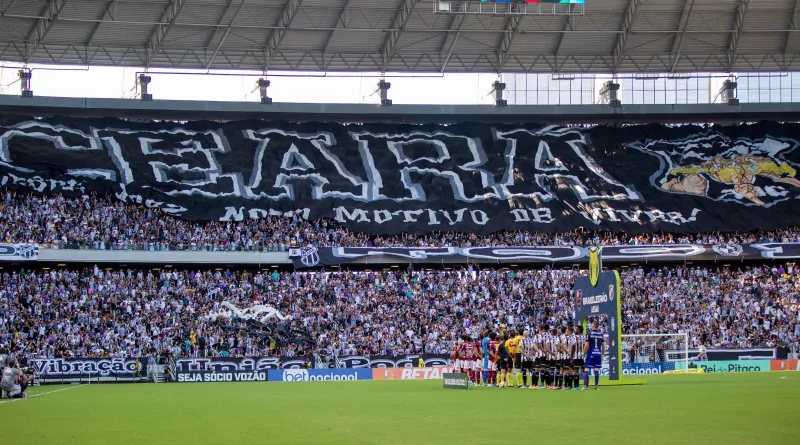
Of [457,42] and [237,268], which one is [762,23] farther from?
[237,268]

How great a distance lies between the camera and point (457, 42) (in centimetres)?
5841

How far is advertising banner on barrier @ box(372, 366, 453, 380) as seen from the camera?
140ft

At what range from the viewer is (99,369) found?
138ft

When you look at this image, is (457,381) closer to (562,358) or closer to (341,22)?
(562,358)

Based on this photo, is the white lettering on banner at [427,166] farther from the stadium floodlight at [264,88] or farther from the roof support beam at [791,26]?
the roof support beam at [791,26]

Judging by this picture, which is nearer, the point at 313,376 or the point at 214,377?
the point at 214,377

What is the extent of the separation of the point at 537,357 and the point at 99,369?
23.7 meters

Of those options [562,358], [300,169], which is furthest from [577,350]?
[300,169]

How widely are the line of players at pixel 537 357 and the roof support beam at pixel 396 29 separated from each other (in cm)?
2740

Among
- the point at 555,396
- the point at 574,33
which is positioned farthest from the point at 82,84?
the point at 555,396

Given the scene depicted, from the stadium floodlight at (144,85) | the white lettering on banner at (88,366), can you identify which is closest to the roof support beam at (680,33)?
the stadium floodlight at (144,85)

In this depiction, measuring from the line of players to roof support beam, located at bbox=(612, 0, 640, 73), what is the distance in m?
30.4

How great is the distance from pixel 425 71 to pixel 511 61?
5614 mm

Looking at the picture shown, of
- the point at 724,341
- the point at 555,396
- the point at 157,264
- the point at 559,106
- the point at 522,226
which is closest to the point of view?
the point at 555,396
